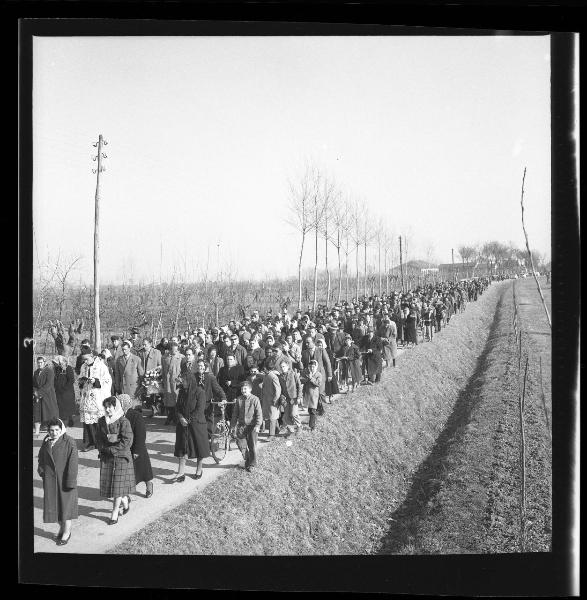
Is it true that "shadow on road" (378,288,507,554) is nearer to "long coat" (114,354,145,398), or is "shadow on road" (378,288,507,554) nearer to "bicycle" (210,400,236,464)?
"bicycle" (210,400,236,464)

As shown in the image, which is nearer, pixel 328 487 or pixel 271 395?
pixel 271 395

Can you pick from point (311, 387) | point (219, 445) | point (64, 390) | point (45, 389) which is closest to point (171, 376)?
point (219, 445)

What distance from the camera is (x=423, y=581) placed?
720 centimetres

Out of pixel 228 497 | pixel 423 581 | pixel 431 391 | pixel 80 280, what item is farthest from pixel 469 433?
pixel 80 280

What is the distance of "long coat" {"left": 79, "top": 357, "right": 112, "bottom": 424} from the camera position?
763cm

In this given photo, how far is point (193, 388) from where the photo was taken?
7.16 meters

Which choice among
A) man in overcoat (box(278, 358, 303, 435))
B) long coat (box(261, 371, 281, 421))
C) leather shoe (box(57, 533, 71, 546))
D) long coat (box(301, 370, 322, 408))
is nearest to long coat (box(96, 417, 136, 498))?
leather shoe (box(57, 533, 71, 546))

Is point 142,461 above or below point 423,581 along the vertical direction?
above

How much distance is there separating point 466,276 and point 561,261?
7.20m

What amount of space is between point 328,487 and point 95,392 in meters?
4.16

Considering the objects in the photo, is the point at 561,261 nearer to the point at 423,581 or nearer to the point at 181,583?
the point at 423,581

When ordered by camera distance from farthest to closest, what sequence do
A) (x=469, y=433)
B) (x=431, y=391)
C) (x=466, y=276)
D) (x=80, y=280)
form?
(x=466, y=276)
(x=431, y=391)
(x=469, y=433)
(x=80, y=280)

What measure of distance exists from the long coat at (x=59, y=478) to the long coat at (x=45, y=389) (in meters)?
1.52

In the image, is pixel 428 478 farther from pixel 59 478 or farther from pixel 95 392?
pixel 59 478
